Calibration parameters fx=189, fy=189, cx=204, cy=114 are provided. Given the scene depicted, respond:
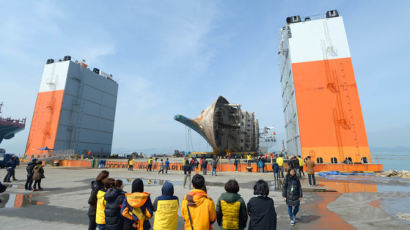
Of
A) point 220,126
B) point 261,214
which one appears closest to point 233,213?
point 261,214

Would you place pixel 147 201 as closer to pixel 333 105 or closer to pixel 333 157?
pixel 333 157

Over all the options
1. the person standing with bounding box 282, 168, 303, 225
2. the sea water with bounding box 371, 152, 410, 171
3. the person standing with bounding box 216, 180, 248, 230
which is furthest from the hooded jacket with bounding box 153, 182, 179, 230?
the sea water with bounding box 371, 152, 410, 171

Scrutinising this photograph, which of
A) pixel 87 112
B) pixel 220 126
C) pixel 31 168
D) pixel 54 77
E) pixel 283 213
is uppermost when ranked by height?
pixel 54 77

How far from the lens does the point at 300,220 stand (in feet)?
17.0

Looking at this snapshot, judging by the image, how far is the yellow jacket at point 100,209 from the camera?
3.48 meters

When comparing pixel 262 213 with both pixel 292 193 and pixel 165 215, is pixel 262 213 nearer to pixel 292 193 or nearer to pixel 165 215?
pixel 165 215

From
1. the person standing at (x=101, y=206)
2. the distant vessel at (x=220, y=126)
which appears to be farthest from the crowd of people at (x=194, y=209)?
the distant vessel at (x=220, y=126)

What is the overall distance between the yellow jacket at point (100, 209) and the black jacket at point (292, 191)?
4.16 meters

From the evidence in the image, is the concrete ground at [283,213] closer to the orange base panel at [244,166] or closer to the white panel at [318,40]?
the orange base panel at [244,166]

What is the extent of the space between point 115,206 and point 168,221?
0.98 m

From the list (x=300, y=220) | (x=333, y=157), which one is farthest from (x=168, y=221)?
(x=333, y=157)

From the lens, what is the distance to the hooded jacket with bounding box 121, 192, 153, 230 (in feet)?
9.37

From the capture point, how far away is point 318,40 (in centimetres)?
2880

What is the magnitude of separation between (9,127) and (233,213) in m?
73.8
